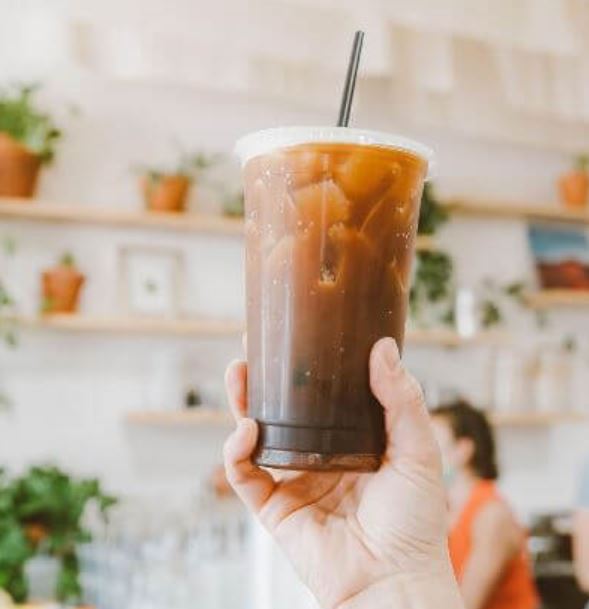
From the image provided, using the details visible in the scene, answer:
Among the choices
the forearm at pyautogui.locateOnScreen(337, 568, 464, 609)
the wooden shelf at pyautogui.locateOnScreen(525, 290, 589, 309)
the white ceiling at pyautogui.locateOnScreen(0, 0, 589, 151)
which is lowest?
the forearm at pyautogui.locateOnScreen(337, 568, 464, 609)

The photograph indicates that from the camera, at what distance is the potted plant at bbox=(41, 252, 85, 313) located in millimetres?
4078

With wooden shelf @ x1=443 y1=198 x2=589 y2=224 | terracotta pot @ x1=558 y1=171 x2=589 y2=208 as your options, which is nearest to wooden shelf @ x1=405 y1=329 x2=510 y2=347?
wooden shelf @ x1=443 y1=198 x2=589 y2=224

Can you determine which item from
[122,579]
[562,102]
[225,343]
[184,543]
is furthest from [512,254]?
[122,579]

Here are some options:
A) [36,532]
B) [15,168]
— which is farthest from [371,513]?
[15,168]

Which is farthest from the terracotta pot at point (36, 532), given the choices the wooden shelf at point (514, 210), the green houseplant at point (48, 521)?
the wooden shelf at point (514, 210)

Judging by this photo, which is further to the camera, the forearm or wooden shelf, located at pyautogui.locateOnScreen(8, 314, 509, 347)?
wooden shelf, located at pyautogui.locateOnScreen(8, 314, 509, 347)

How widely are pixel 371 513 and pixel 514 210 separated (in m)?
3.99

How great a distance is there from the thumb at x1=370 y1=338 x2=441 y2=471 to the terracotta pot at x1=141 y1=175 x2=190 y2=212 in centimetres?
324

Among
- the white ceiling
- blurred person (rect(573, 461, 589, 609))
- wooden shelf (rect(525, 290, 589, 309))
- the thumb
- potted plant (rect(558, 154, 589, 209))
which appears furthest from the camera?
potted plant (rect(558, 154, 589, 209))

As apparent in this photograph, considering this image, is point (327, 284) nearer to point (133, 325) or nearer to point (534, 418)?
point (133, 325)

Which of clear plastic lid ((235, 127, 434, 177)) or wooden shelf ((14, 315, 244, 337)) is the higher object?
clear plastic lid ((235, 127, 434, 177))

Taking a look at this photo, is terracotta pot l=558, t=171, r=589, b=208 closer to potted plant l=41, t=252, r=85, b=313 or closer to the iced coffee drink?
potted plant l=41, t=252, r=85, b=313

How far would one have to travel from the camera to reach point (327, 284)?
1086 mm

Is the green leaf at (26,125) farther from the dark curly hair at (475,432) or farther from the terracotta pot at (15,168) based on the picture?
the dark curly hair at (475,432)
